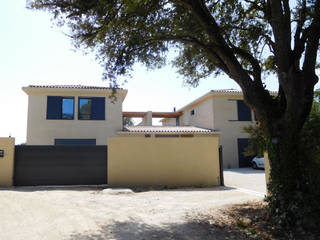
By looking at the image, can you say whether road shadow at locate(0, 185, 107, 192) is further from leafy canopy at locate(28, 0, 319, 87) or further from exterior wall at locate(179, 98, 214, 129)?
exterior wall at locate(179, 98, 214, 129)

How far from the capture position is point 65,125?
1894cm

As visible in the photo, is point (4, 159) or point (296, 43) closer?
point (296, 43)

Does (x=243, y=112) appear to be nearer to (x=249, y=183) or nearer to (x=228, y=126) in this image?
(x=228, y=126)

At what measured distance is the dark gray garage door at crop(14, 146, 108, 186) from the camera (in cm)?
1133

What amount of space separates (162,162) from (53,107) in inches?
420

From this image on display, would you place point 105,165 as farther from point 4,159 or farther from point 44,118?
point 44,118

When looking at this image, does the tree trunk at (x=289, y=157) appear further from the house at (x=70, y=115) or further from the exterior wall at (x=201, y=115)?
the exterior wall at (x=201, y=115)

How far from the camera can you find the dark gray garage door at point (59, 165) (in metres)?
11.3

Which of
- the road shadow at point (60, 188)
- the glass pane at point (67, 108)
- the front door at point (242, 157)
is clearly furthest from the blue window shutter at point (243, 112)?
the road shadow at point (60, 188)

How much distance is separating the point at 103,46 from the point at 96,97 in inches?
453

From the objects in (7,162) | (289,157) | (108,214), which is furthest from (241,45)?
(7,162)

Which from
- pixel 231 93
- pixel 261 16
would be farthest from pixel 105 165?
pixel 231 93

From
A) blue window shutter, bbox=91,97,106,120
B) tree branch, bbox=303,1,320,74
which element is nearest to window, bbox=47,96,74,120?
blue window shutter, bbox=91,97,106,120

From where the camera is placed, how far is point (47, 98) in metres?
18.8
